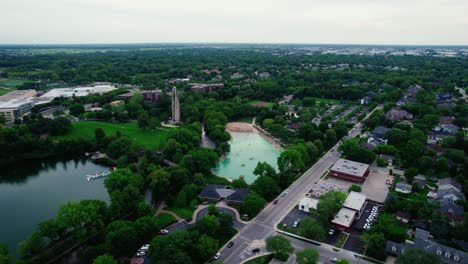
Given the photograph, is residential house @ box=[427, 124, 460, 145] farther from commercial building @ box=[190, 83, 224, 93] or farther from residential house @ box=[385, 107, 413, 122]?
commercial building @ box=[190, 83, 224, 93]

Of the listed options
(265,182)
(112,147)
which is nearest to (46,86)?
(112,147)

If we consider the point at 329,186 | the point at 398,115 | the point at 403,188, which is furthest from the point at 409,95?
the point at 329,186

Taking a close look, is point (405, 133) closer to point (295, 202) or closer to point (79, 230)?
point (295, 202)

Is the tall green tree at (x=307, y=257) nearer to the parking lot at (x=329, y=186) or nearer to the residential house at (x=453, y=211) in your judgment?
the parking lot at (x=329, y=186)

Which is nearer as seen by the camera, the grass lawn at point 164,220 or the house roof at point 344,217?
the grass lawn at point 164,220

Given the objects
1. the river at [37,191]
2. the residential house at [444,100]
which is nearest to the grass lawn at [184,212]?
the river at [37,191]

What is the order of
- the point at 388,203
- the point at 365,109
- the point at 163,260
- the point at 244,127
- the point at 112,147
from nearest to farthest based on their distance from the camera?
1. the point at 163,260
2. the point at 388,203
3. the point at 112,147
4. the point at 244,127
5. the point at 365,109

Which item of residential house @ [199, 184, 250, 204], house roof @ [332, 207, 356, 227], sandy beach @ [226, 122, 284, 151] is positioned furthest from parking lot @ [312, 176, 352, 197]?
sandy beach @ [226, 122, 284, 151]
